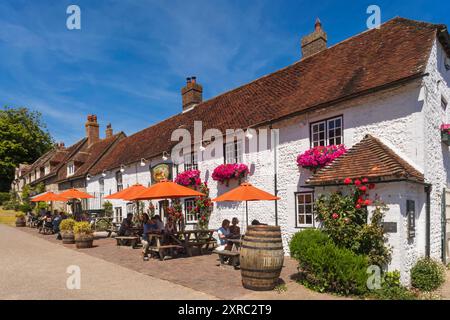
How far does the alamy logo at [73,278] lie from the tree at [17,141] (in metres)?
46.2

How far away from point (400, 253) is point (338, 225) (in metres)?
1.31

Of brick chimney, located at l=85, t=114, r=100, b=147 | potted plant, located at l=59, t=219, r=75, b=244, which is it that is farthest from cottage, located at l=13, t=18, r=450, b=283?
brick chimney, located at l=85, t=114, r=100, b=147

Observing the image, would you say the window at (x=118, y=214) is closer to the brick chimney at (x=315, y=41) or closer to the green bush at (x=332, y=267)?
the brick chimney at (x=315, y=41)

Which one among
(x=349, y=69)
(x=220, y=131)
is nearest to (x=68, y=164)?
(x=220, y=131)

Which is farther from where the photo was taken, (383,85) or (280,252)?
(383,85)

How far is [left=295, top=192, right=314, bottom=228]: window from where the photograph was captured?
1092 centimetres

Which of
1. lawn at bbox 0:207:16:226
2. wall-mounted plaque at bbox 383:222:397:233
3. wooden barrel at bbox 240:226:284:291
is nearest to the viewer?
wooden barrel at bbox 240:226:284:291

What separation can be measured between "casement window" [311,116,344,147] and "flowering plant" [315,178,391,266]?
2827 mm

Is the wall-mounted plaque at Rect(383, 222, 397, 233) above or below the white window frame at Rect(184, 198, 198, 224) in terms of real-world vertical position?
above

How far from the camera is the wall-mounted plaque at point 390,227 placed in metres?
7.17

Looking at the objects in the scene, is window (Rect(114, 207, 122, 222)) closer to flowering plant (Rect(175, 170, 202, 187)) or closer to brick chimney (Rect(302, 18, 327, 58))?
flowering plant (Rect(175, 170, 202, 187))

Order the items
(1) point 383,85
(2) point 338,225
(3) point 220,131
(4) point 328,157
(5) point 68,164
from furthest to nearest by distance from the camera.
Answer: (5) point 68,164
(3) point 220,131
(4) point 328,157
(1) point 383,85
(2) point 338,225

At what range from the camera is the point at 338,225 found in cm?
755

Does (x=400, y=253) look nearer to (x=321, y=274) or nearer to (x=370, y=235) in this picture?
(x=370, y=235)
